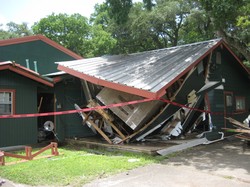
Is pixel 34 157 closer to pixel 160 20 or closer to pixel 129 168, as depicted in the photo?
pixel 129 168

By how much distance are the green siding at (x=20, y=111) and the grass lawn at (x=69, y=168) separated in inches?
78.2

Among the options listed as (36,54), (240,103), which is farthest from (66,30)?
(240,103)

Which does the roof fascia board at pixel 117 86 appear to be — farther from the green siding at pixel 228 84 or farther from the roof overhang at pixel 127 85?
the green siding at pixel 228 84

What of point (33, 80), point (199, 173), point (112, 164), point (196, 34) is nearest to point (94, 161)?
point (112, 164)

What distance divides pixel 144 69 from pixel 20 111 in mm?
5223

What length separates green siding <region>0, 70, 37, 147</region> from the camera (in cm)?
1088

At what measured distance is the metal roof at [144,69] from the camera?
30.7ft

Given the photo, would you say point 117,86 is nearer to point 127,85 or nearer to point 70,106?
point 127,85

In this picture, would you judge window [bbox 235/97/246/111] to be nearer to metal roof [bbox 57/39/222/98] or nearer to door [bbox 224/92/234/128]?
door [bbox 224/92/234/128]

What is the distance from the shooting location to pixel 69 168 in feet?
24.1

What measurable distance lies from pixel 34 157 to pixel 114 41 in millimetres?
26330

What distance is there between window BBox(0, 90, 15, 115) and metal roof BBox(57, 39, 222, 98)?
8.20ft

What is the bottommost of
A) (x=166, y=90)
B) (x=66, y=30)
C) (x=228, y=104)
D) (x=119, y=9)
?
(x=228, y=104)

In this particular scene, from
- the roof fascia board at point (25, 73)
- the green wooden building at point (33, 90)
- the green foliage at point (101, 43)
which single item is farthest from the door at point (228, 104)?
the green foliage at point (101, 43)
